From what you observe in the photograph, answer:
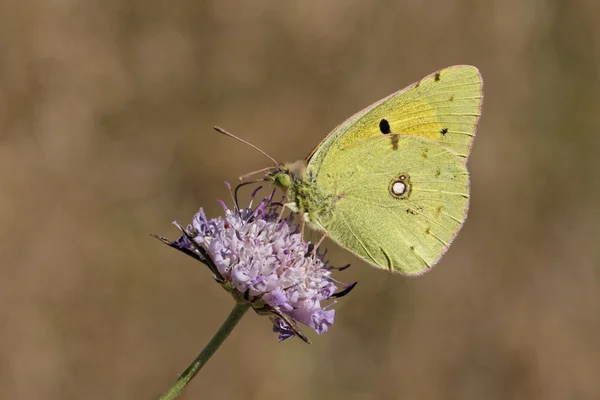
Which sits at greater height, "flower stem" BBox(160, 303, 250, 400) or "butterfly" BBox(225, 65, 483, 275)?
"butterfly" BBox(225, 65, 483, 275)

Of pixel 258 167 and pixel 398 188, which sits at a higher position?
pixel 398 188

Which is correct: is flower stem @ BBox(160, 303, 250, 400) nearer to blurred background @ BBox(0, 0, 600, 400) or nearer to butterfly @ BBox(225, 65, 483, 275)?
butterfly @ BBox(225, 65, 483, 275)

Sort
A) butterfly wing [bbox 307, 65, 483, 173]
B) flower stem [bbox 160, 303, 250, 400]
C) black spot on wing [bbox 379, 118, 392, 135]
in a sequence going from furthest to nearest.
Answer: black spot on wing [bbox 379, 118, 392, 135] < butterfly wing [bbox 307, 65, 483, 173] < flower stem [bbox 160, 303, 250, 400]

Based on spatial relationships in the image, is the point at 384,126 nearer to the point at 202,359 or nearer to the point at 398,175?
the point at 398,175

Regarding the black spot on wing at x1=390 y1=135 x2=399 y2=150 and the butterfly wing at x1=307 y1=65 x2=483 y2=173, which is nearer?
the butterfly wing at x1=307 y1=65 x2=483 y2=173

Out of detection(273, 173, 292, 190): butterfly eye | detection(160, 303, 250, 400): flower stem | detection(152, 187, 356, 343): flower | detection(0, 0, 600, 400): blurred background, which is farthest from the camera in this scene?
detection(0, 0, 600, 400): blurred background

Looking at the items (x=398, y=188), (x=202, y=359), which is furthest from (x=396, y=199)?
(x=202, y=359)

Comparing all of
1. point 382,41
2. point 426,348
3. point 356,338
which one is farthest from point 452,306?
point 382,41

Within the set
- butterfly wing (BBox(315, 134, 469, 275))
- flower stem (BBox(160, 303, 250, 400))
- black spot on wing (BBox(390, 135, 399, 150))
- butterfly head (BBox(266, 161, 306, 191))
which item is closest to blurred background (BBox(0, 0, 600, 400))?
butterfly wing (BBox(315, 134, 469, 275))
